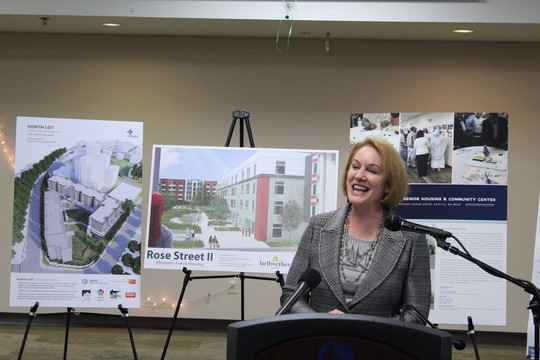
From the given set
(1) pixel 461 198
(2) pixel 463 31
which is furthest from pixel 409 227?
(2) pixel 463 31

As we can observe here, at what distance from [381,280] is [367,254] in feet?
0.37

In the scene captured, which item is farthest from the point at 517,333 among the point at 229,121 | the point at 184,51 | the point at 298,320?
the point at 298,320

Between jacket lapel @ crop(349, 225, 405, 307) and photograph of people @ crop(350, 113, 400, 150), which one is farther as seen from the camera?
photograph of people @ crop(350, 113, 400, 150)

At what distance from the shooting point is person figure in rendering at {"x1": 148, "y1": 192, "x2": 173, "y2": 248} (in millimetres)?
4512

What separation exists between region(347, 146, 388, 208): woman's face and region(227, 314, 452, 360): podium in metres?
1.22

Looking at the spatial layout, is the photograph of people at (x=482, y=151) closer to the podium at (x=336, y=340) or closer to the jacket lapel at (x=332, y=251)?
the jacket lapel at (x=332, y=251)

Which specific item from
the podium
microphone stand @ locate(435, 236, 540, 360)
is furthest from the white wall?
the podium

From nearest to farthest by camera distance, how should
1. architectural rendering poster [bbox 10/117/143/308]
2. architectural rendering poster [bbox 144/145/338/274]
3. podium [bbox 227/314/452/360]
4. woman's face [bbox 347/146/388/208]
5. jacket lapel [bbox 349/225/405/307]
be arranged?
podium [bbox 227/314/452/360] → jacket lapel [bbox 349/225/405/307] → woman's face [bbox 347/146/388/208] → architectural rendering poster [bbox 10/117/143/308] → architectural rendering poster [bbox 144/145/338/274]

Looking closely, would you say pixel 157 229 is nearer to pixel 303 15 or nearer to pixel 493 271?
pixel 303 15

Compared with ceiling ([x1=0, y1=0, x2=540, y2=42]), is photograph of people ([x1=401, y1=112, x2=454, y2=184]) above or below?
below

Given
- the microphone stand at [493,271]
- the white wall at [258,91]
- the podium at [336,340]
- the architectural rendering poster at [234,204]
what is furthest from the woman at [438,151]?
the podium at [336,340]

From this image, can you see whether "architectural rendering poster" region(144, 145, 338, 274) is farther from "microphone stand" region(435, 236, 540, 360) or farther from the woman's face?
"microphone stand" region(435, 236, 540, 360)

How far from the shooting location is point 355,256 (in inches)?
96.7

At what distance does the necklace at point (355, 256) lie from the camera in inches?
95.6
